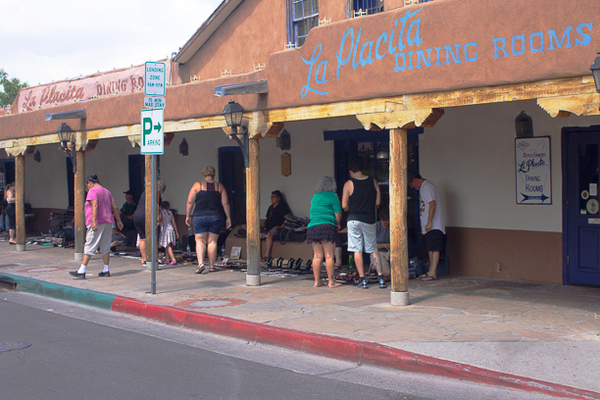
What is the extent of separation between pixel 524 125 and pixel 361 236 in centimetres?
296

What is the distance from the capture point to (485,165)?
10516mm

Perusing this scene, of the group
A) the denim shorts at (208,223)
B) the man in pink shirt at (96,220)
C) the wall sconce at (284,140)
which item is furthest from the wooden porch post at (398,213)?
the man in pink shirt at (96,220)

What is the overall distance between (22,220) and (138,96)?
18.8ft

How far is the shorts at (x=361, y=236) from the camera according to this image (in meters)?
9.82

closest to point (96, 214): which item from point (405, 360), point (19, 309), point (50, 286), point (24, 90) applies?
point (50, 286)

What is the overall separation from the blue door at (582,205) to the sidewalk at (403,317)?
32cm

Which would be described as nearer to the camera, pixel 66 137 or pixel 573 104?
pixel 573 104

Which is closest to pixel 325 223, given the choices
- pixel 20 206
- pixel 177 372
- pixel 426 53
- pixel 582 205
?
pixel 426 53

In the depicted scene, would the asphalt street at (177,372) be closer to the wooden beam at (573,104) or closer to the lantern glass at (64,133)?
the wooden beam at (573,104)

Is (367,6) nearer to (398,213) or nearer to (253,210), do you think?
(253,210)

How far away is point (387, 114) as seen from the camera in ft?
27.7

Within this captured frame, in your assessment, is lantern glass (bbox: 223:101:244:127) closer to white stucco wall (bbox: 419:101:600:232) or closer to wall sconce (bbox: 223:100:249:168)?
wall sconce (bbox: 223:100:249:168)

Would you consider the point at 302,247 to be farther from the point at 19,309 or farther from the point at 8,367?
the point at 8,367

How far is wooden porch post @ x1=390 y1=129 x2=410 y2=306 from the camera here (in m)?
8.41
